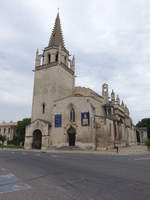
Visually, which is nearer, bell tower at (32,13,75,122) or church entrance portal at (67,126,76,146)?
church entrance portal at (67,126,76,146)

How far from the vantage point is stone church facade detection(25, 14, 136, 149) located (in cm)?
3266

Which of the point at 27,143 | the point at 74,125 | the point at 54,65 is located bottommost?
the point at 27,143

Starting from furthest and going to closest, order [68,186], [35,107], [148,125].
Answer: [148,125] < [35,107] < [68,186]

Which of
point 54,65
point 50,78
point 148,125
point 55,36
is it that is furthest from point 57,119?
point 148,125

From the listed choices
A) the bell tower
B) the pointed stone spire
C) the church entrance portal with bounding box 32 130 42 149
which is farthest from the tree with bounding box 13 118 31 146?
the pointed stone spire

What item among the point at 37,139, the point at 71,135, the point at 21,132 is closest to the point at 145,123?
the point at 21,132

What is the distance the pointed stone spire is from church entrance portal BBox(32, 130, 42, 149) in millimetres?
20188

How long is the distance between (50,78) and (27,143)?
46.6ft

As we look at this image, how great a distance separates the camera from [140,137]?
6900 cm

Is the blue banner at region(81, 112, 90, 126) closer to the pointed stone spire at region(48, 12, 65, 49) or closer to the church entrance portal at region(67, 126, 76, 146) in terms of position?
the church entrance portal at region(67, 126, 76, 146)

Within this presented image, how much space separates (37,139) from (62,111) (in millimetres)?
7636

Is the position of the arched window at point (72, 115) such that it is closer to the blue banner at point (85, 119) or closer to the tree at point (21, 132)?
the blue banner at point (85, 119)

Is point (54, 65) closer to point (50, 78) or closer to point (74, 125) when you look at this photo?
point (50, 78)

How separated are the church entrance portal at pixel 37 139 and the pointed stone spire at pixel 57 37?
20.2m
